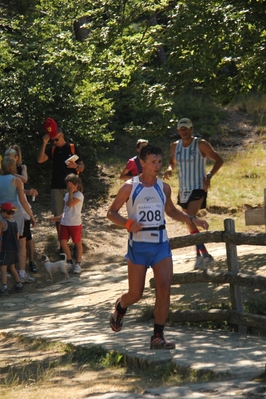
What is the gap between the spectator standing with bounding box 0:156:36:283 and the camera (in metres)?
12.0

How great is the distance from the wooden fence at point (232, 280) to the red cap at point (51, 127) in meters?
4.65

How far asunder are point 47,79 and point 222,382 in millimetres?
12893

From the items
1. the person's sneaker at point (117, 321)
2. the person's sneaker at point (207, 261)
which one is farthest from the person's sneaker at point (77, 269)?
the person's sneaker at point (117, 321)

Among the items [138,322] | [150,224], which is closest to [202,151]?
[138,322]

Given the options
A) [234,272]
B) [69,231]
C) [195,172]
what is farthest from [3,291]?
[234,272]

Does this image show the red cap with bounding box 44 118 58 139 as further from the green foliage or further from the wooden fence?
the wooden fence

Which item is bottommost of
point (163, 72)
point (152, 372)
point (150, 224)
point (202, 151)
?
point (152, 372)

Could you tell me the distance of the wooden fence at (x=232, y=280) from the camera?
826 cm

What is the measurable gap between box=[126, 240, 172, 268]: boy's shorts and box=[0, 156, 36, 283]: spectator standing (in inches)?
190

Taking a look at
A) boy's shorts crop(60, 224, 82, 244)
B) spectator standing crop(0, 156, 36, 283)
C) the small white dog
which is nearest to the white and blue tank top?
spectator standing crop(0, 156, 36, 283)

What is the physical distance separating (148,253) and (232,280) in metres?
1.45

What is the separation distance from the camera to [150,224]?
745cm

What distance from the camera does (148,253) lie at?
295 inches

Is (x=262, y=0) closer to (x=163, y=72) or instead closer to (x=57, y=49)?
(x=163, y=72)
